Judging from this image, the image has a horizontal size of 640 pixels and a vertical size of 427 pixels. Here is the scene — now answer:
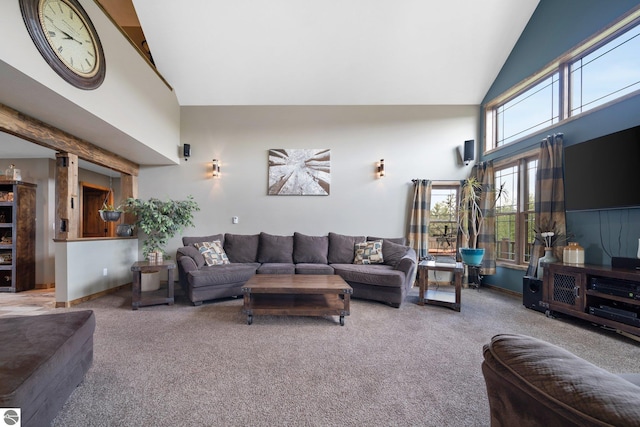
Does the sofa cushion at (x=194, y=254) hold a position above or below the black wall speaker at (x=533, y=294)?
above

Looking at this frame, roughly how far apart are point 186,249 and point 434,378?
3286mm

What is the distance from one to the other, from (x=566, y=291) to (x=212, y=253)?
439 cm

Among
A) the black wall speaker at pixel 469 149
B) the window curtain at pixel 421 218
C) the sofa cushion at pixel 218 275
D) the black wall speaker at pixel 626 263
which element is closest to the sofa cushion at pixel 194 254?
the sofa cushion at pixel 218 275

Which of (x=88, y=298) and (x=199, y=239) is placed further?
(x=199, y=239)

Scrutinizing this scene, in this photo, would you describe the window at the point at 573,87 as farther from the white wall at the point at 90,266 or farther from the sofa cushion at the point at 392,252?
the white wall at the point at 90,266

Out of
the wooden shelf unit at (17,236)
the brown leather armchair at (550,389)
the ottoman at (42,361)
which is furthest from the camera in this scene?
the wooden shelf unit at (17,236)

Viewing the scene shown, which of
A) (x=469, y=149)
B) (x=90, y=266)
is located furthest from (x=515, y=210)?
(x=90, y=266)

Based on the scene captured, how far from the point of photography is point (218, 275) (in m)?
3.18

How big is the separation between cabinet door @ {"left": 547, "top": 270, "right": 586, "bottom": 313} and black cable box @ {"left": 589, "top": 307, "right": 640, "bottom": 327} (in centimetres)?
10

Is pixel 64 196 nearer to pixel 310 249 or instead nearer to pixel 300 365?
pixel 310 249

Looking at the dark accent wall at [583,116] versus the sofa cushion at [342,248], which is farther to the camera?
the sofa cushion at [342,248]

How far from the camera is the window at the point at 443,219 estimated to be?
4.49m

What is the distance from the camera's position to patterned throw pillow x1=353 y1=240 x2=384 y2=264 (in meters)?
3.89

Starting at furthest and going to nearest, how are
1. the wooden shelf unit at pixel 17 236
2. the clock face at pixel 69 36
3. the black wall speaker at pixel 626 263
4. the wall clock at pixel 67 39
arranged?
the wooden shelf unit at pixel 17 236
the black wall speaker at pixel 626 263
the clock face at pixel 69 36
the wall clock at pixel 67 39
